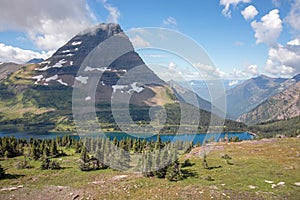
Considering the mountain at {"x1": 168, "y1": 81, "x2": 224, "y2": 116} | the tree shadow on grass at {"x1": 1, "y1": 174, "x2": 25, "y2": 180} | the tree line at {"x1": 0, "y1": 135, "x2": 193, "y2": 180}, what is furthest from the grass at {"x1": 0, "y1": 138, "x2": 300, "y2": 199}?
the mountain at {"x1": 168, "y1": 81, "x2": 224, "y2": 116}

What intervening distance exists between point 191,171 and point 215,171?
4.83 metres

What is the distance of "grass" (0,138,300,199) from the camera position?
34.2 m

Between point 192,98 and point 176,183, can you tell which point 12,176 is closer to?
point 176,183

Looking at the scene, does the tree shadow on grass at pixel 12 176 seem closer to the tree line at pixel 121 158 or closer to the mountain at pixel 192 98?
the tree line at pixel 121 158

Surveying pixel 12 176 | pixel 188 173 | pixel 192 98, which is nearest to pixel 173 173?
pixel 188 173

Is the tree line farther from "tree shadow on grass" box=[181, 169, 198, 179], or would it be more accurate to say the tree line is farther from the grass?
the grass

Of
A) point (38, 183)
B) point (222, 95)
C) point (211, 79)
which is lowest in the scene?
point (38, 183)

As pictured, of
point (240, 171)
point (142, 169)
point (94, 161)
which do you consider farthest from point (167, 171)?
point (94, 161)

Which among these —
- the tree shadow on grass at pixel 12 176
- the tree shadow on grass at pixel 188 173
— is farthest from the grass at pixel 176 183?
the tree shadow on grass at pixel 12 176

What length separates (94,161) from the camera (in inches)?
2231

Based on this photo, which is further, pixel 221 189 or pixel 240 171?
pixel 240 171

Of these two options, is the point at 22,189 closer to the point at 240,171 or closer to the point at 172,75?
the point at 172,75

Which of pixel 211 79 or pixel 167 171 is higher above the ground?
pixel 211 79

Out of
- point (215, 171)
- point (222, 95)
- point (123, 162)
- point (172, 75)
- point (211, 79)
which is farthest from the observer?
point (123, 162)
